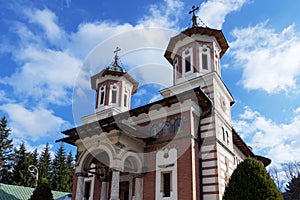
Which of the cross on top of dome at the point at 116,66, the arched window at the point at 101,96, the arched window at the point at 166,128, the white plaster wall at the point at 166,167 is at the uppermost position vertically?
the cross on top of dome at the point at 116,66

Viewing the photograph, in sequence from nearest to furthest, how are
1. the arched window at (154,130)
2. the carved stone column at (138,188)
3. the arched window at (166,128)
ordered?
the carved stone column at (138,188), the arched window at (166,128), the arched window at (154,130)

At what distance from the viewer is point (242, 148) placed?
2209 cm

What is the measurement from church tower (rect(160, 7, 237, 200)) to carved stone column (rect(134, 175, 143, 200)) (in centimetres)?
311

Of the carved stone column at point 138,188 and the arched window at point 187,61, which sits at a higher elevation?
the arched window at point 187,61

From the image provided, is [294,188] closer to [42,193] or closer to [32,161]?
[42,193]

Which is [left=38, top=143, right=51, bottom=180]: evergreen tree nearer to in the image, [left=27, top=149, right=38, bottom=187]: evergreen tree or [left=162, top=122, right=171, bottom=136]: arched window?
[left=27, top=149, right=38, bottom=187]: evergreen tree

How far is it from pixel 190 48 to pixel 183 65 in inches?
48.0

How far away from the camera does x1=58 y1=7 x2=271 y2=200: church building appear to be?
13.8m

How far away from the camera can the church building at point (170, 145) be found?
45.3ft

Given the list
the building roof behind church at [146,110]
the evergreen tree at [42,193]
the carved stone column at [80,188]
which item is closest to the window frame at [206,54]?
the building roof behind church at [146,110]

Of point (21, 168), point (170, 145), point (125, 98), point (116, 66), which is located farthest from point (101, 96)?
point (21, 168)

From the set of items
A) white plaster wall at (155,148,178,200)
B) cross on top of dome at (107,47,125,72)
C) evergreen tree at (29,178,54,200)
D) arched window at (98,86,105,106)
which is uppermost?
cross on top of dome at (107,47,125,72)

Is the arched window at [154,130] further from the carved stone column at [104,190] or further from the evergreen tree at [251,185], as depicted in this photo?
the evergreen tree at [251,185]

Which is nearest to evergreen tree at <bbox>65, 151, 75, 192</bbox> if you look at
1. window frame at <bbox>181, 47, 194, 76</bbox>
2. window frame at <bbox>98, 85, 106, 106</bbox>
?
window frame at <bbox>98, 85, 106, 106</bbox>
